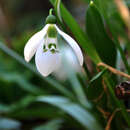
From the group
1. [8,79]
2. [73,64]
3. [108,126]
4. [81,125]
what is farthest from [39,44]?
[8,79]

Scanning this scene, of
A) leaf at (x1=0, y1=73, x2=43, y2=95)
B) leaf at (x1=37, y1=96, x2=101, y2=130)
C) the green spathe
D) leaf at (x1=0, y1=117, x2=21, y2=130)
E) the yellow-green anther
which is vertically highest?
leaf at (x1=0, y1=73, x2=43, y2=95)

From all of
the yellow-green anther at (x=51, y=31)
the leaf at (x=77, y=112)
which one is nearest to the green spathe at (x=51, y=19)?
the yellow-green anther at (x=51, y=31)

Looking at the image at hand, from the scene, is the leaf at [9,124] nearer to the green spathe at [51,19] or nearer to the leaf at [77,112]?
the leaf at [77,112]

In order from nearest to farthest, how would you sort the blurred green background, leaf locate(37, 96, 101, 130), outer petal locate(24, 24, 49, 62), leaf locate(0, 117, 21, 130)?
outer petal locate(24, 24, 49, 62)
the blurred green background
leaf locate(37, 96, 101, 130)
leaf locate(0, 117, 21, 130)

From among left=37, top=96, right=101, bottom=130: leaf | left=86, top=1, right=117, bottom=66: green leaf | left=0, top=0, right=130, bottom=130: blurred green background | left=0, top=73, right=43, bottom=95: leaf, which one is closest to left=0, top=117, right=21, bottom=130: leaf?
left=0, top=0, right=130, bottom=130: blurred green background

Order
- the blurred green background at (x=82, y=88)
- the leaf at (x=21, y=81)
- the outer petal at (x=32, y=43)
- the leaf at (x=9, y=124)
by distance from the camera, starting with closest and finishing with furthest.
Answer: the outer petal at (x=32, y=43) → the blurred green background at (x=82, y=88) → the leaf at (x=9, y=124) → the leaf at (x=21, y=81)

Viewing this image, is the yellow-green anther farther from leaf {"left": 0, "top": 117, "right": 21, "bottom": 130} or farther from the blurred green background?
leaf {"left": 0, "top": 117, "right": 21, "bottom": 130}

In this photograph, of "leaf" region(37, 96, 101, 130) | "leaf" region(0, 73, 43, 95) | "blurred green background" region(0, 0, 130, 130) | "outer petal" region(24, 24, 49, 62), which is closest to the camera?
"outer petal" region(24, 24, 49, 62)
